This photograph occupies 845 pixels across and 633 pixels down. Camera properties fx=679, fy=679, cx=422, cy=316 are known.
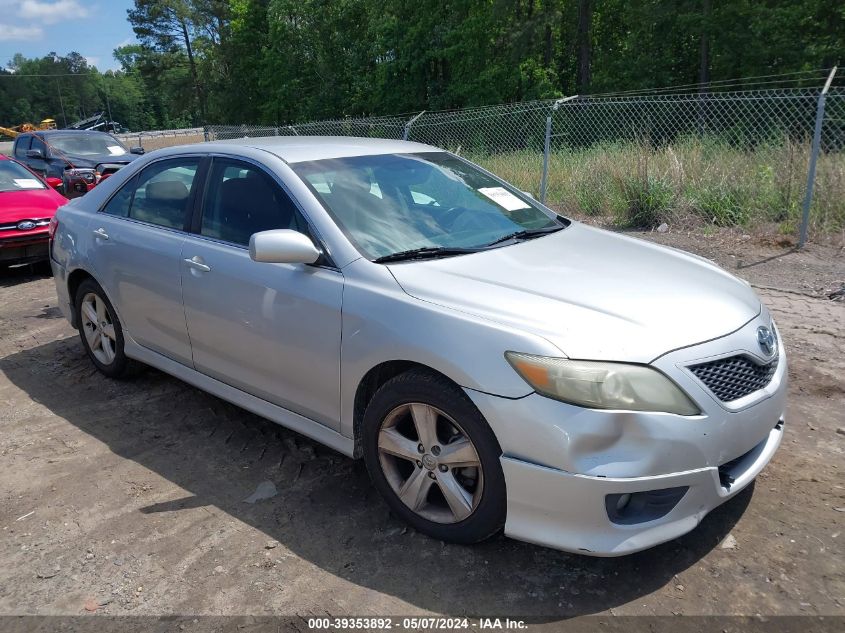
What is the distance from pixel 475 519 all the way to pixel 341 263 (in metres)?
1.28

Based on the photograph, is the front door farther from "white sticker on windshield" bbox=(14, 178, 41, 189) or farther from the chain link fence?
"white sticker on windshield" bbox=(14, 178, 41, 189)

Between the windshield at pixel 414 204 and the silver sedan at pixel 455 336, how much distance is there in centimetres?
1

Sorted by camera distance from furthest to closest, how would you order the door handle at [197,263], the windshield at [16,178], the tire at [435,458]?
the windshield at [16,178], the door handle at [197,263], the tire at [435,458]

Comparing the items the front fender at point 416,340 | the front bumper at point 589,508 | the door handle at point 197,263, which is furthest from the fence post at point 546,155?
the front bumper at point 589,508

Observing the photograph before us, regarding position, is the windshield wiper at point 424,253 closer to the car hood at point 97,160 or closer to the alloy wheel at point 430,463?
the alloy wheel at point 430,463

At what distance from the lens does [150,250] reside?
13.4 feet

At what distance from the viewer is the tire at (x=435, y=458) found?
8.67ft

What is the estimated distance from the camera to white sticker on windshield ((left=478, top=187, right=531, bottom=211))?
13.0 ft

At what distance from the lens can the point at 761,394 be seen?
9.01ft

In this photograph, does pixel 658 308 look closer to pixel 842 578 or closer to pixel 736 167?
pixel 842 578

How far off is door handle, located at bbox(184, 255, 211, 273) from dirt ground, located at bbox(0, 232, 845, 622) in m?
1.03

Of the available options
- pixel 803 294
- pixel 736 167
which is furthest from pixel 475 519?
pixel 736 167

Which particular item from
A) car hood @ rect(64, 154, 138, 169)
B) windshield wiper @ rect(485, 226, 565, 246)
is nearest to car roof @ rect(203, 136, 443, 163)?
windshield wiper @ rect(485, 226, 565, 246)

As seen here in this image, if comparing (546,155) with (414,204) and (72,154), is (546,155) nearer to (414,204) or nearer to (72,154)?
(414,204)
